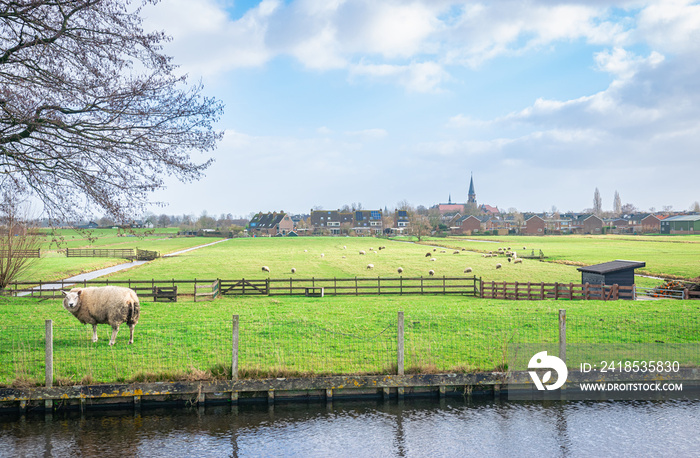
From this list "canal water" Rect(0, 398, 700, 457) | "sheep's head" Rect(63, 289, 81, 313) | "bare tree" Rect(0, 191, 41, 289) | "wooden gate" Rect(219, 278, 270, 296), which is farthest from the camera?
"wooden gate" Rect(219, 278, 270, 296)

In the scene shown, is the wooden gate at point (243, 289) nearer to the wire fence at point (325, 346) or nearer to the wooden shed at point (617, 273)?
the wire fence at point (325, 346)

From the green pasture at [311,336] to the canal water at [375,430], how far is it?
109 cm

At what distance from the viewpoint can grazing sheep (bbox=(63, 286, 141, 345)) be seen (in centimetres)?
1548

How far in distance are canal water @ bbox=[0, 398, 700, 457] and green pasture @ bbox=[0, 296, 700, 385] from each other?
109 cm

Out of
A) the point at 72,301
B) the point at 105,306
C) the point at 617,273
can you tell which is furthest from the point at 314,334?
the point at 617,273

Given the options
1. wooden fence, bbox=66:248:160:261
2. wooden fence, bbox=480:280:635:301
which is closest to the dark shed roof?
wooden fence, bbox=480:280:635:301

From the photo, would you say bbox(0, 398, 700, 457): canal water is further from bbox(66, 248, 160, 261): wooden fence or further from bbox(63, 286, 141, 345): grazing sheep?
bbox(66, 248, 160, 261): wooden fence

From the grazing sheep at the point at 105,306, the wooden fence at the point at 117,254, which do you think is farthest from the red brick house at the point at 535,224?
the grazing sheep at the point at 105,306

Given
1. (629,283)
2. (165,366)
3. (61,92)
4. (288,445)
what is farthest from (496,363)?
(629,283)

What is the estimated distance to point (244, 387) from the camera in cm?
1210

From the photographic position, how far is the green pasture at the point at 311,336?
13023 millimetres

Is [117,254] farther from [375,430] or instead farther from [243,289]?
[375,430]

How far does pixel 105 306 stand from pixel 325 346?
672 cm

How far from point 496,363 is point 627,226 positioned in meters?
208
